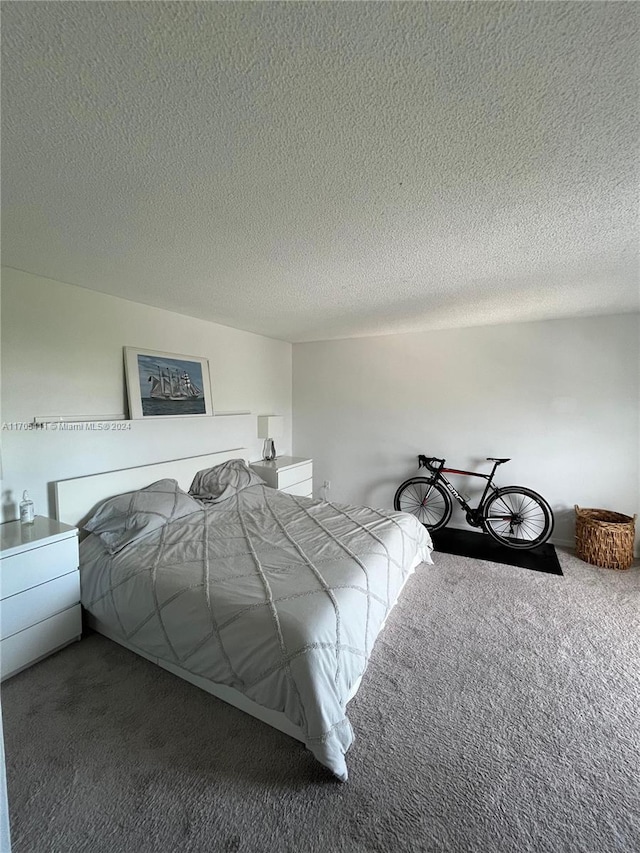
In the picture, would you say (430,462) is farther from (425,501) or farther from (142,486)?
(142,486)

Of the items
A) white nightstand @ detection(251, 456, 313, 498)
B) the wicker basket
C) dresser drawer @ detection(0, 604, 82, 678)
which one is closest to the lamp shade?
white nightstand @ detection(251, 456, 313, 498)

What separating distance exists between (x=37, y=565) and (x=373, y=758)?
2038 millimetres

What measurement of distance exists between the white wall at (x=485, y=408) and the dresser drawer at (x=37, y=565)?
11.1ft

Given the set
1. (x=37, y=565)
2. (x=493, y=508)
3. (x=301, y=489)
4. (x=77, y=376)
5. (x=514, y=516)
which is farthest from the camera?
(x=301, y=489)

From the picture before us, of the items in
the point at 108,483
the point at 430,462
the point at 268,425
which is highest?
the point at 268,425

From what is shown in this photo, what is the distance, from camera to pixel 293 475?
14.2 feet

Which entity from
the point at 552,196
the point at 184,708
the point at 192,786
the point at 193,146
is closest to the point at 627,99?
the point at 552,196

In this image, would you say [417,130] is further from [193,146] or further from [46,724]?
[46,724]

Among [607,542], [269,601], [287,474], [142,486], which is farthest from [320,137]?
[607,542]

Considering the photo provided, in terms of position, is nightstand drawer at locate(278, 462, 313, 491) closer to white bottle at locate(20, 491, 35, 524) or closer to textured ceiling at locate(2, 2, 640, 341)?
white bottle at locate(20, 491, 35, 524)

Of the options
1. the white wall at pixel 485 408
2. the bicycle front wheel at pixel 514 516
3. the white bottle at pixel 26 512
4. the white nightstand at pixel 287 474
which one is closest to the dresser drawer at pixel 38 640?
the white bottle at pixel 26 512

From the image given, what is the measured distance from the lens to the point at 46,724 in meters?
1.70

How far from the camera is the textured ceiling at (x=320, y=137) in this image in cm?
82

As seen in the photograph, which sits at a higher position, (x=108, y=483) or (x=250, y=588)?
(x=108, y=483)
